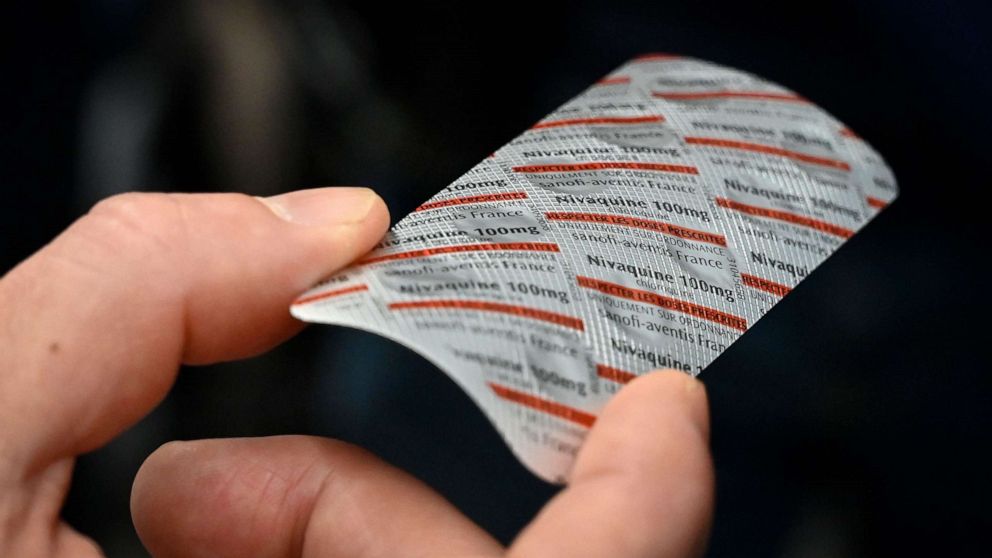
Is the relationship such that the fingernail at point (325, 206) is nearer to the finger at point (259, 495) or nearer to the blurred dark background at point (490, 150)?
the finger at point (259, 495)

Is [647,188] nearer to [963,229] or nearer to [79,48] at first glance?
[963,229]

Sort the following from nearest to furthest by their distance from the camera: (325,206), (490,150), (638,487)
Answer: (638,487) < (325,206) < (490,150)

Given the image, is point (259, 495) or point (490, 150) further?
point (490, 150)

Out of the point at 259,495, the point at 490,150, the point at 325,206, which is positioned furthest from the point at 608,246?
the point at 490,150

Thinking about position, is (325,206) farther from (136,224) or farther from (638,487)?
(638,487)

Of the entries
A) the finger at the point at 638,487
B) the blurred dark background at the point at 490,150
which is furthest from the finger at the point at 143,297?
the blurred dark background at the point at 490,150

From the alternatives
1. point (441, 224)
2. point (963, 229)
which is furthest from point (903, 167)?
point (441, 224)

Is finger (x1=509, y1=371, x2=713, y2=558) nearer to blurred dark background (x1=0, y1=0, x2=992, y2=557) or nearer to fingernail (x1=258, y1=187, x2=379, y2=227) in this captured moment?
fingernail (x1=258, y1=187, x2=379, y2=227)
